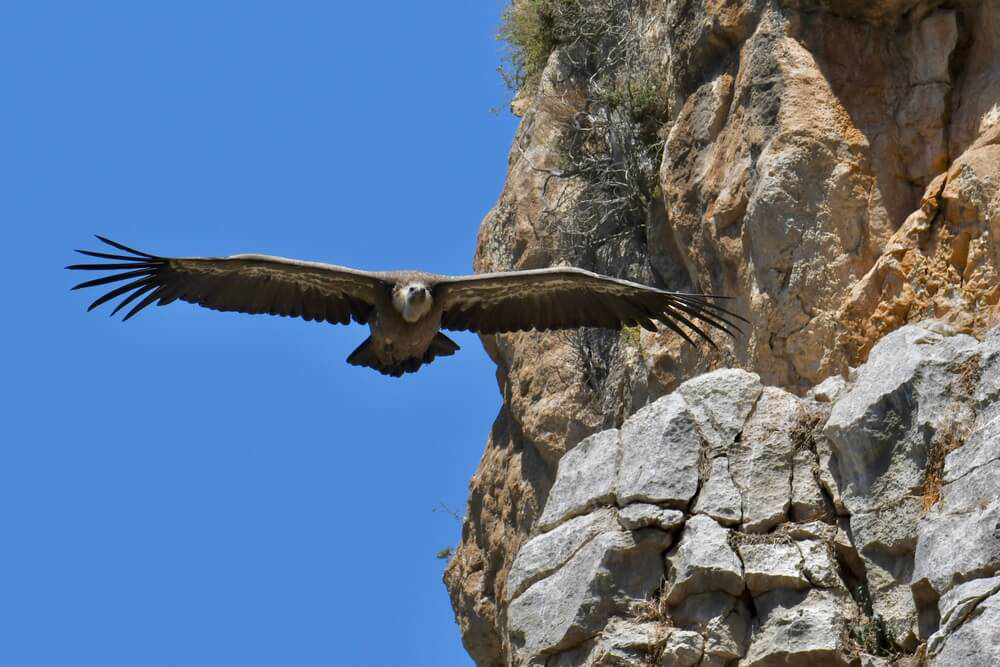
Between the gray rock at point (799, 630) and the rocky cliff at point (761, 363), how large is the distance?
2 centimetres

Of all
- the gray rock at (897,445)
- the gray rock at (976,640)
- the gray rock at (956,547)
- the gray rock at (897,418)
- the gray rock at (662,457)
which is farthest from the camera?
the gray rock at (662,457)

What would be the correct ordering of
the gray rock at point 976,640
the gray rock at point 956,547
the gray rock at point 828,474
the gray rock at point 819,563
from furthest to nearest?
the gray rock at point 828,474 → the gray rock at point 819,563 → the gray rock at point 956,547 → the gray rock at point 976,640

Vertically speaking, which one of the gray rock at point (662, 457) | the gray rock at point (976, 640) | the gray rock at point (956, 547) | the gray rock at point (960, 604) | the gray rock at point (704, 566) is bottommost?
the gray rock at point (976, 640)

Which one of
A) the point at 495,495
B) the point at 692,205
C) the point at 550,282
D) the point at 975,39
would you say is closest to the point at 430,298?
the point at 550,282

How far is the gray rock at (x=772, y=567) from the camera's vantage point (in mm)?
9492

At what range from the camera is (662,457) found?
10.4 meters

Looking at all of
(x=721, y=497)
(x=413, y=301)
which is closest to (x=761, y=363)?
(x=721, y=497)

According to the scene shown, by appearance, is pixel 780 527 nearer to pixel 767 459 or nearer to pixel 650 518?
pixel 767 459

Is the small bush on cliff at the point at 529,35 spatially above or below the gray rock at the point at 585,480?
above

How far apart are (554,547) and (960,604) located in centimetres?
305

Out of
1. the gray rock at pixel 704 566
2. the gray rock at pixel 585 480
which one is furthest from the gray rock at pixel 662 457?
the gray rock at pixel 704 566

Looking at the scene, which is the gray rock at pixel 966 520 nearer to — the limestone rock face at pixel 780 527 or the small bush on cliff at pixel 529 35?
the limestone rock face at pixel 780 527

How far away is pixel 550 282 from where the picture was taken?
484 inches

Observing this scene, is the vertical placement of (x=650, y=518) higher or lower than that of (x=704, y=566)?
higher
